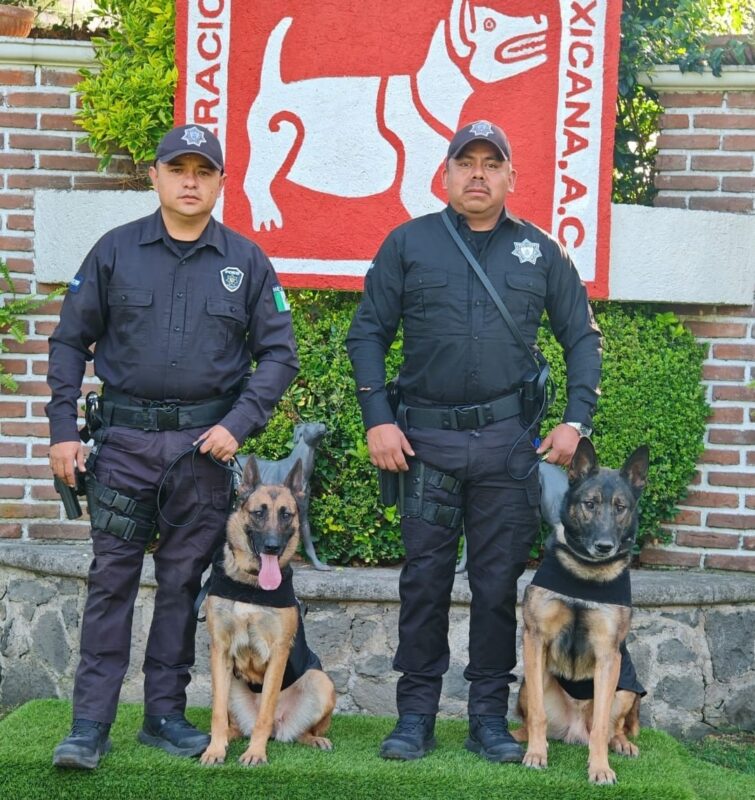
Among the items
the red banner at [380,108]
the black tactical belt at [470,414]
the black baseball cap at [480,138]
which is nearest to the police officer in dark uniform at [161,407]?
the black tactical belt at [470,414]

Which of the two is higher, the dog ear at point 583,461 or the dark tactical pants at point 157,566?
the dog ear at point 583,461

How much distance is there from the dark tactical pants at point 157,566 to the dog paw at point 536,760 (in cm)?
130

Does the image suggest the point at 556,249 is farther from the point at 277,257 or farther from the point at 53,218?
the point at 53,218

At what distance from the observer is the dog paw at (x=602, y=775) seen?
12.9 ft

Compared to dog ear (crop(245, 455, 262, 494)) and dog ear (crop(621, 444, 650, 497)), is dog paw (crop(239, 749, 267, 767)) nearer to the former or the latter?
dog ear (crop(245, 455, 262, 494))

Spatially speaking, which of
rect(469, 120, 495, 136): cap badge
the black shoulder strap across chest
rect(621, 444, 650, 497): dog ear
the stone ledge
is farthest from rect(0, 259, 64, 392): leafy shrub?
rect(621, 444, 650, 497): dog ear

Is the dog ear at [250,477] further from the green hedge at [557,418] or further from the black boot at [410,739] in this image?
the green hedge at [557,418]

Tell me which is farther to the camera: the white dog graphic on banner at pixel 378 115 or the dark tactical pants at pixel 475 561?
the white dog graphic on banner at pixel 378 115

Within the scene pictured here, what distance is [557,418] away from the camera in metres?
5.52

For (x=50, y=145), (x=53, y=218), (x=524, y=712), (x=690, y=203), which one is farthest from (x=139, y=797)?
(x=690, y=203)

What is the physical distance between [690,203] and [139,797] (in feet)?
12.7

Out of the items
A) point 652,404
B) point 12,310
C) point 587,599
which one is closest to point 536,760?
point 587,599

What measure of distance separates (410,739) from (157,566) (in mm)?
1137

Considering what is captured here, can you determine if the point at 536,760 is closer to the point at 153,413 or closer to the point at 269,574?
the point at 269,574
